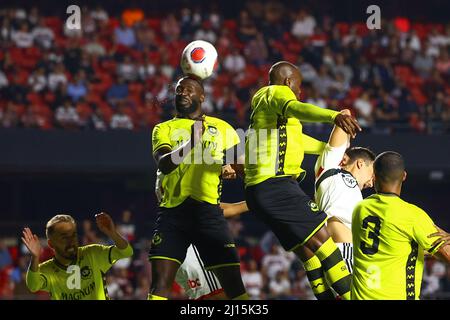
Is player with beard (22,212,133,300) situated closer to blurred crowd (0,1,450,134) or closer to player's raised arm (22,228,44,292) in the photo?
player's raised arm (22,228,44,292)

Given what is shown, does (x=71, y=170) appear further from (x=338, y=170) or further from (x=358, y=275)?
(x=358, y=275)

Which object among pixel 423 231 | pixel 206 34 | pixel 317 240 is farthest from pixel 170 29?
pixel 423 231

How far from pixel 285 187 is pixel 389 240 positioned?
1.42m

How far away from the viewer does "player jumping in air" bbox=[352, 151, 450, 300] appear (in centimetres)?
670

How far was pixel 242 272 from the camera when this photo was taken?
1800 cm

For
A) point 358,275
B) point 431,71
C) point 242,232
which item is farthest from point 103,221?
point 431,71

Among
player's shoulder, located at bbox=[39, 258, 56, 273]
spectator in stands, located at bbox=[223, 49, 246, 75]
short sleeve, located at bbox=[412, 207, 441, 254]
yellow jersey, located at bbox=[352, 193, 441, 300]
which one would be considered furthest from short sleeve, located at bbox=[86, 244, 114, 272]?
spectator in stands, located at bbox=[223, 49, 246, 75]

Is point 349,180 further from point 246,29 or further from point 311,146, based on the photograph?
point 246,29

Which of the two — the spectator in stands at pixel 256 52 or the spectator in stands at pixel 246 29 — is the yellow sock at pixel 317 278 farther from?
the spectator in stands at pixel 246 29

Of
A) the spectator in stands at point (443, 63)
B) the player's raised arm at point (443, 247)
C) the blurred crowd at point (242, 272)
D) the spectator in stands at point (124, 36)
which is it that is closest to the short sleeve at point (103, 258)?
the player's raised arm at point (443, 247)

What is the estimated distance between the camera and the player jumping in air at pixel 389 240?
670cm

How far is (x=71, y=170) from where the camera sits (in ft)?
65.1

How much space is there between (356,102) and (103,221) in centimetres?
1353

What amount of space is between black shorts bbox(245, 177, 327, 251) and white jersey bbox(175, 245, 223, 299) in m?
1.59
